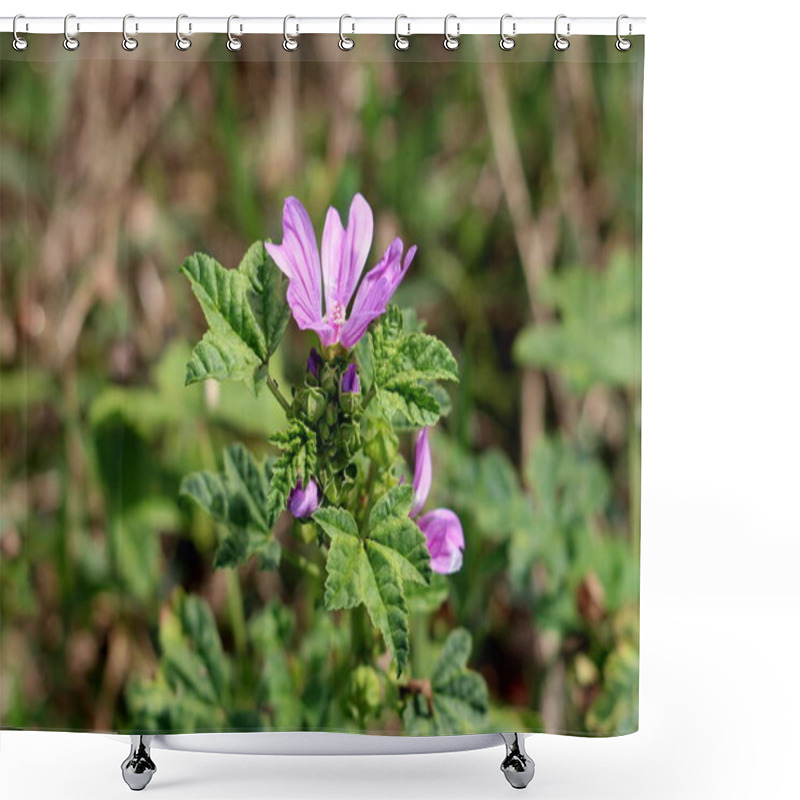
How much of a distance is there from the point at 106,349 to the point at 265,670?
49 cm

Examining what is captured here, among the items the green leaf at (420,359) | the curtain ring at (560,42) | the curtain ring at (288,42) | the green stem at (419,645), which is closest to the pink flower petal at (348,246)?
the green leaf at (420,359)

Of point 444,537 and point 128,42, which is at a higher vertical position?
point 128,42

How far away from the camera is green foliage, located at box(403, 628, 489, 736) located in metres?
1.83

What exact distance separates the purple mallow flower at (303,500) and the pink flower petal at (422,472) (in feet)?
0.44

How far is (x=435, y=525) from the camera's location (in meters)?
1.81

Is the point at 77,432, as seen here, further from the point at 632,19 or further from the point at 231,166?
the point at 632,19

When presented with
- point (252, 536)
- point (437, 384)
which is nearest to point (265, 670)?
point (252, 536)

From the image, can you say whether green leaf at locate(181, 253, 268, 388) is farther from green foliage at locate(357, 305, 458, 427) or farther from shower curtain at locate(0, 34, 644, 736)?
green foliage at locate(357, 305, 458, 427)

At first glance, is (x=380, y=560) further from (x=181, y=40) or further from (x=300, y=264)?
(x=181, y=40)

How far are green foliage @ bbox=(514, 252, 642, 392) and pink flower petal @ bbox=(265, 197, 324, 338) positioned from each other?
278mm

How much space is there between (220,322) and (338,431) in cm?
21

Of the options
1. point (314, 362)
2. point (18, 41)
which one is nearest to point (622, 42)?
point (314, 362)

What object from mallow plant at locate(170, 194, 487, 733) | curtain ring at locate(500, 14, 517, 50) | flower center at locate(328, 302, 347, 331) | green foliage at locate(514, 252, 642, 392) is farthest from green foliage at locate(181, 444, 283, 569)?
curtain ring at locate(500, 14, 517, 50)

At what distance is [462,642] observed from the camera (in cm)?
183
